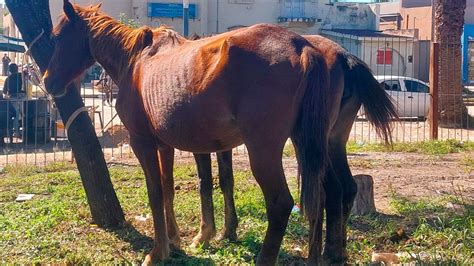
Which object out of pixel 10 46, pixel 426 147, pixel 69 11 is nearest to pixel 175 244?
pixel 69 11

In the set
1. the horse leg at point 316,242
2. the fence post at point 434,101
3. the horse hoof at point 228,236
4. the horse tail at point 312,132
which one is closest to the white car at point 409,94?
the fence post at point 434,101

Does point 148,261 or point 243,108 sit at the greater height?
point 243,108

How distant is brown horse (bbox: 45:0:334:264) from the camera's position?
4887mm

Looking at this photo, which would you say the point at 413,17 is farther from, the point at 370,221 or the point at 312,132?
the point at 312,132

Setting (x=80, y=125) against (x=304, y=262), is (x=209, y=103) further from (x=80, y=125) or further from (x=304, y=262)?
(x=80, y=125)

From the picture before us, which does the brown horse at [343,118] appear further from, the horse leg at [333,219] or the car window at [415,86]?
the car window at [415,86]

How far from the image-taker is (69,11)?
20.7ft

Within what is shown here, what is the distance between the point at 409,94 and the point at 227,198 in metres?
14.8

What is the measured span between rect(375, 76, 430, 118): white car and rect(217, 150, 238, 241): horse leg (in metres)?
13.4

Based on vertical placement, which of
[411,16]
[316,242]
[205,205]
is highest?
Result: [411,16]

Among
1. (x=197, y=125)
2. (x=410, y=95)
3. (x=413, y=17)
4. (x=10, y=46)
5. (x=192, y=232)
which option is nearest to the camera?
(x=197, y=125)

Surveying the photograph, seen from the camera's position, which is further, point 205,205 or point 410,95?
point 410,95

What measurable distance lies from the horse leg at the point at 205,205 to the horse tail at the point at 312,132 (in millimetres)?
1553

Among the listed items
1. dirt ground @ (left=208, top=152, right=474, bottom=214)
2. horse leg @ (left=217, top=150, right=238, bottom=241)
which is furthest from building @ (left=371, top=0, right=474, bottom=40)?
horse leg @ (left=217, top=150, right=238, bottom=241)
